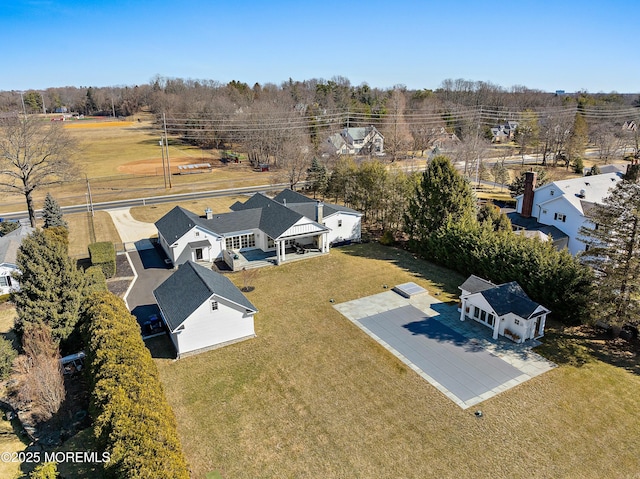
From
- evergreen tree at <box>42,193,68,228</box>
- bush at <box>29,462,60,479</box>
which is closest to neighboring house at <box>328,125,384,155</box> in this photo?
evergreen tree at <box>42,193,68,228</box>

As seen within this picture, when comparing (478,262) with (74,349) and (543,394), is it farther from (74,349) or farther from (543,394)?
(74,349)

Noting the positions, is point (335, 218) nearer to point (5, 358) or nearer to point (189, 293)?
point (189, 293)

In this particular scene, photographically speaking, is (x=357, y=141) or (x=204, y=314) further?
(x=357, y=141)

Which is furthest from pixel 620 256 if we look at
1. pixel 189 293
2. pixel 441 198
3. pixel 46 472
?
pixel 46 472

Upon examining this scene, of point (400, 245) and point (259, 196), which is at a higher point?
point (259, 196)

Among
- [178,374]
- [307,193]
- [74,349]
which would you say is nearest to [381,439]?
[178,374]

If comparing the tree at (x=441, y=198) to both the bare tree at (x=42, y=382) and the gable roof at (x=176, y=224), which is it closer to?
the gable roof at (x=176, y=224)
